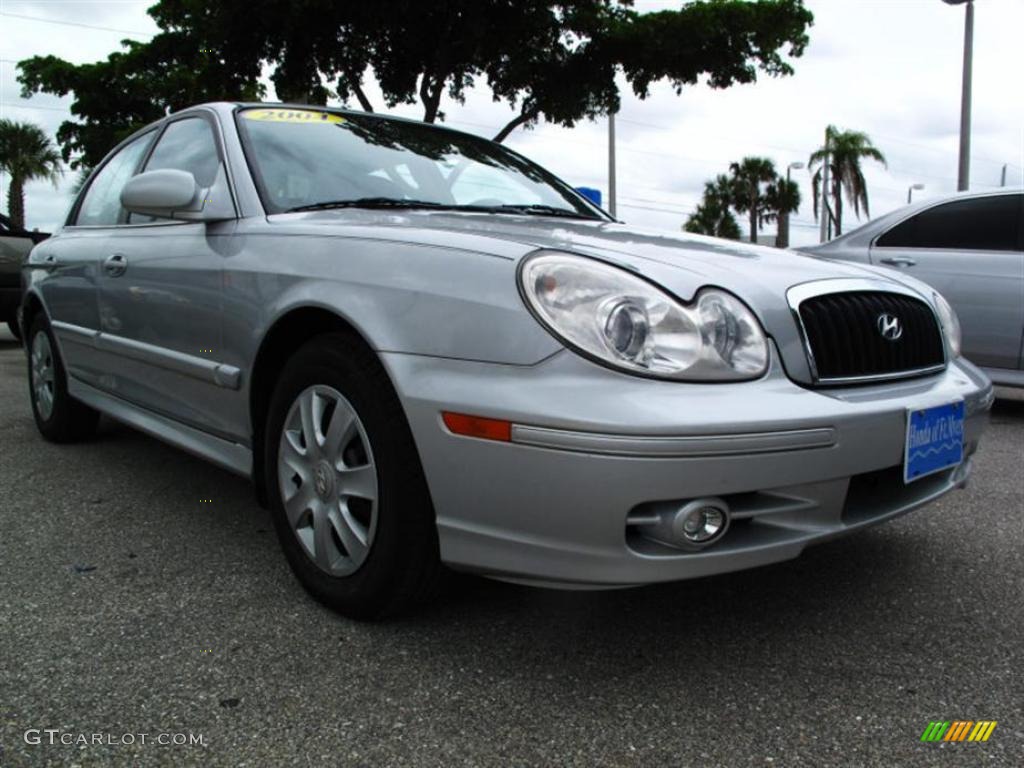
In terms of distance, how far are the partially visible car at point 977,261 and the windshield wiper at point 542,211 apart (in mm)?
2866

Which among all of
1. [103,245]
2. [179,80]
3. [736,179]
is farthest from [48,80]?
[736,179]

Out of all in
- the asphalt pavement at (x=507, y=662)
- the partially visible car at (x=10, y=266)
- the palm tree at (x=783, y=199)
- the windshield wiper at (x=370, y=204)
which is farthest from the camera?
the palm tree at (x=783, y=199)

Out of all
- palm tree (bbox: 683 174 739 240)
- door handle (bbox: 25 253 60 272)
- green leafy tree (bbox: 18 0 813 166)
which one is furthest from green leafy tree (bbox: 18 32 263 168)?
palm tree (bbox: 683 174 739 240)

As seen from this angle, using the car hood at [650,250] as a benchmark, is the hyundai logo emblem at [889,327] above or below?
below

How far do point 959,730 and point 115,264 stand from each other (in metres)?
2.96

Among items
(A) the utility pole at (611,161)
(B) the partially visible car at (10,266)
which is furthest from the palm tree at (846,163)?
(B) the partially visible car at (10,266)

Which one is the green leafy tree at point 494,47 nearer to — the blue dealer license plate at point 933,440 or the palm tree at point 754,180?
the blue dealer license plate at point 933,440

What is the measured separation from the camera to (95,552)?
2.69 m

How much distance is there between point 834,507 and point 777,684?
393mm

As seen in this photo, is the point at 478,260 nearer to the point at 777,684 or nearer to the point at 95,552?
the point at 777,684

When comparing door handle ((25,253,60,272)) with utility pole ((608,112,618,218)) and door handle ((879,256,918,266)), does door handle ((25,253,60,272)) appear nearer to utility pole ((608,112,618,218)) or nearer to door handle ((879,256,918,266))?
door handle ((879,256,918,266))

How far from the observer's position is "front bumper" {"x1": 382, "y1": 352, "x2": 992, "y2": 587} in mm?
1657

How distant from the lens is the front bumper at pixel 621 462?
1.66 metres
